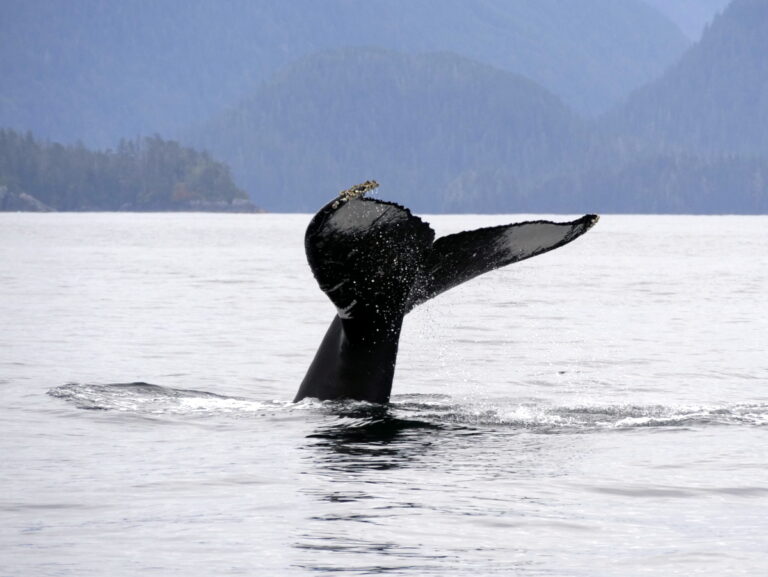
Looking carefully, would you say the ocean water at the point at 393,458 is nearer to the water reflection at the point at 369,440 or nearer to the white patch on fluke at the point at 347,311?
the water reflection at the point at 369,440

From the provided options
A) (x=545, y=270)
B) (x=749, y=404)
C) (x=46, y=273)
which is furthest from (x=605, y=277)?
(x=749, y=404)

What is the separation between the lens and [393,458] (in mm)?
8227

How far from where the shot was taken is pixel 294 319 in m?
21.9

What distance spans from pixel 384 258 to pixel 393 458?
4.02ft

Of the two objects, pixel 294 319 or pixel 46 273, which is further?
pixel 46 273

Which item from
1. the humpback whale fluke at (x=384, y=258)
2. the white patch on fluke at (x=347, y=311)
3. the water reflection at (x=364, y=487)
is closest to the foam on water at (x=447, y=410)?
the water reflection at (x=364, y=487)

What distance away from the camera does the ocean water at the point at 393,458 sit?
20.1 ft

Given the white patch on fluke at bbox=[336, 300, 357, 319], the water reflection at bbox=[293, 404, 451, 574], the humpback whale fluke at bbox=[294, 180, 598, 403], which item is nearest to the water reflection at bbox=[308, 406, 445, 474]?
the water reflection at bbox=[293, 404, 451, 574]

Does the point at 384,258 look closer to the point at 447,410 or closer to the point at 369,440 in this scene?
the point at 369,440

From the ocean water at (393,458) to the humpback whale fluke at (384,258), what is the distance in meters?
0.66

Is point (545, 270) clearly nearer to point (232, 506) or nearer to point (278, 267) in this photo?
point (278, 267)

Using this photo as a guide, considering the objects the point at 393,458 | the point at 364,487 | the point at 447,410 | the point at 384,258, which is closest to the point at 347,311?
the point at 384,258

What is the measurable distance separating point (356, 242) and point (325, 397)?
1921mm

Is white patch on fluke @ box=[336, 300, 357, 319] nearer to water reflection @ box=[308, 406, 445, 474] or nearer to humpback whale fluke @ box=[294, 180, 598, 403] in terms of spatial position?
humpback whale fluke @ box=[294, 180, 598, 403]
